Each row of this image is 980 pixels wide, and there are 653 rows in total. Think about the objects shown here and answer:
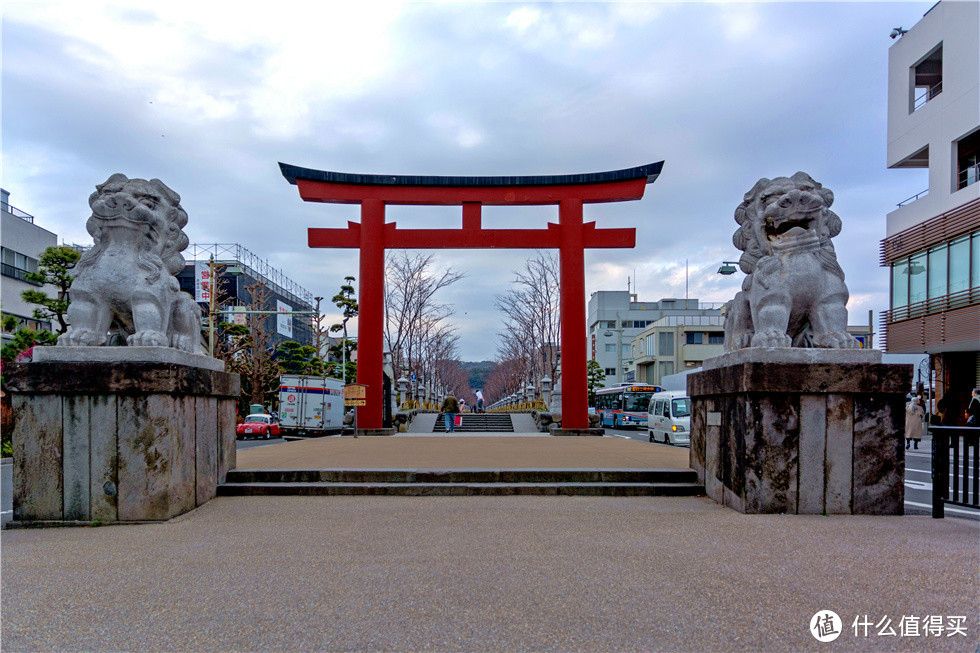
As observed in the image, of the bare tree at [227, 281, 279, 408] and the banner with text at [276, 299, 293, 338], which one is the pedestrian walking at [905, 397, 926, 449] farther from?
the banner with text at [276, 299, 293, 338]

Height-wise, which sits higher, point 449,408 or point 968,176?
point 968,176

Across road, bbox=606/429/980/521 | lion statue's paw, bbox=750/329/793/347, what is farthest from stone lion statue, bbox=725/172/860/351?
road, bbox=606/429/980/521

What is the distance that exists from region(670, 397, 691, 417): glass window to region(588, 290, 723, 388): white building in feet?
176

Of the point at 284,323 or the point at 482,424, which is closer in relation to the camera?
the point at 482,424

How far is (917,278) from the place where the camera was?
76.2 ft

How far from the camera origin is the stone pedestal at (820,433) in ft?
18.0

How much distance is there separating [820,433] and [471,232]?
1255 centimetres

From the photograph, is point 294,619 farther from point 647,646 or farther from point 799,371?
point 799,371

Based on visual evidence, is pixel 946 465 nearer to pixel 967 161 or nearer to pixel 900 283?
pixel 967 161

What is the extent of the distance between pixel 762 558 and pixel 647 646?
5.49ft

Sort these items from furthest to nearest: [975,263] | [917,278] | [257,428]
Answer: [257,428]
[917,278]
[975,263]

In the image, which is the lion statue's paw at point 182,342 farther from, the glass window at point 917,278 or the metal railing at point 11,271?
the metal railing at point 11,271

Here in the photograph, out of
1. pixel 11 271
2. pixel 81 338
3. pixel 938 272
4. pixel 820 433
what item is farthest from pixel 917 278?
pixel 11 271

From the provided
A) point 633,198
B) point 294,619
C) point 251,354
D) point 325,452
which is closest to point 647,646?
point 294,619
